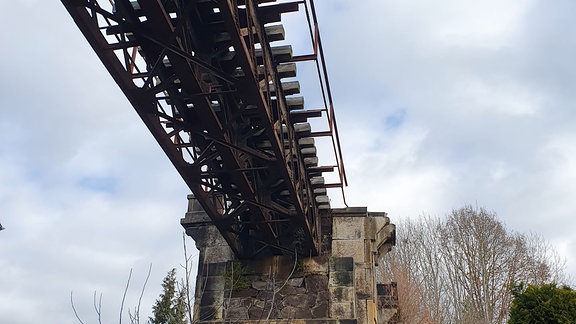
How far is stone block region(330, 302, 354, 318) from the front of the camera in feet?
29.3

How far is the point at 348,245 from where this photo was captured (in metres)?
9.61

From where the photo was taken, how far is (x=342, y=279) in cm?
918

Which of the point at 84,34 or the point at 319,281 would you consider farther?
the point at 319,281

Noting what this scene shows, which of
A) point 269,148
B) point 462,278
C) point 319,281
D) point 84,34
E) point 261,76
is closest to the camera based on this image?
point 84,34

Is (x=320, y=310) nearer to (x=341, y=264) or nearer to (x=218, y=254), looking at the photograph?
(x=341, y=264)

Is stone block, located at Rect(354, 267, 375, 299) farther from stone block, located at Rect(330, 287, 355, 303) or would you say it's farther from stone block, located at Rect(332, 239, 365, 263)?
stone block, located at Rect(330, 287, 355, 303)

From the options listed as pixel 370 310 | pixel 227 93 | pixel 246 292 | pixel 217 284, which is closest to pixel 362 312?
pixel 370 310

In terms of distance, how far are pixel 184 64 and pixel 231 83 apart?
0.53 m

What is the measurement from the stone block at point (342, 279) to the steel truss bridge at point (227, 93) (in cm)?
73

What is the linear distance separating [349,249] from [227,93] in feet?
14.9

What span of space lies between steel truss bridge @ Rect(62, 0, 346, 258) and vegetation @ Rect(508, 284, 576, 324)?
347cm

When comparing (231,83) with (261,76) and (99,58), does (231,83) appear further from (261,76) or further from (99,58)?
(99,58)

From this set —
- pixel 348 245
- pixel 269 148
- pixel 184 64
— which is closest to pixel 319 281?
pixel 348 245

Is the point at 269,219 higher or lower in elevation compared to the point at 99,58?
lower
